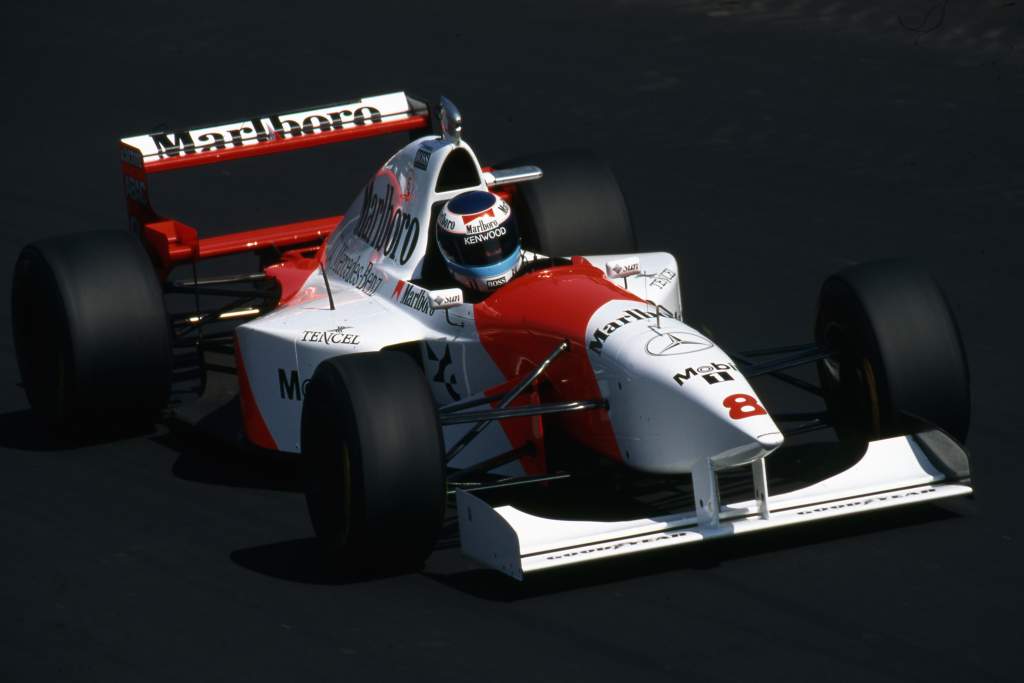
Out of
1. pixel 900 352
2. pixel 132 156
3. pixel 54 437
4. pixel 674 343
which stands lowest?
pixel 54 437

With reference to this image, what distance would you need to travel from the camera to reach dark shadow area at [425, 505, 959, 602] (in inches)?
307

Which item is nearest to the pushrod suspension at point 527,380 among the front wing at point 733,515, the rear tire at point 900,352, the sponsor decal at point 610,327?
the sponsor decal at point 610,327

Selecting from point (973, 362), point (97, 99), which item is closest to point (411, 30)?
point (97, 99)

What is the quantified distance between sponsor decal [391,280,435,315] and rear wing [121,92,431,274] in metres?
1.99

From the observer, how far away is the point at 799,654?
23.0 feet

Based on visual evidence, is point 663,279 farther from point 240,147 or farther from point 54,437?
point 54,437

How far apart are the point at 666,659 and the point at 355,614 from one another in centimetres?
139

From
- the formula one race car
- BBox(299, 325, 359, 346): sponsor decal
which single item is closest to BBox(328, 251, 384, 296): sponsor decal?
the formula one race car

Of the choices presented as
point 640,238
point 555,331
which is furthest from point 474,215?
point 640,238

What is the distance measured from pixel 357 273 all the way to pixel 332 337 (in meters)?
0.89

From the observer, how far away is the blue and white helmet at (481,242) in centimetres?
895

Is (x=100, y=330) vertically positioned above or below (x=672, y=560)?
above

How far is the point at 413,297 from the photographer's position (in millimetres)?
9211

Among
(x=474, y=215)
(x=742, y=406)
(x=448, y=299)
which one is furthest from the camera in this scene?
(x=474, y=215)
